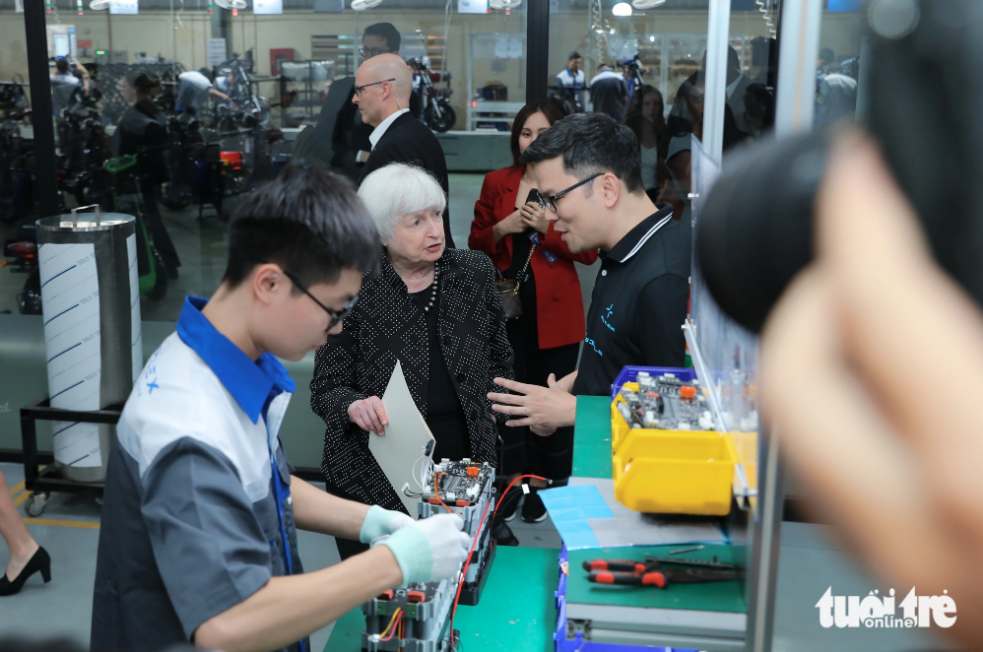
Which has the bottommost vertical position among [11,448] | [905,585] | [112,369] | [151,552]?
[11,448]

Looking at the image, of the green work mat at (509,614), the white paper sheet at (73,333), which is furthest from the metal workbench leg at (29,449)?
the green work mat at (509,614)

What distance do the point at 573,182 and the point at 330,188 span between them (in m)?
1.14

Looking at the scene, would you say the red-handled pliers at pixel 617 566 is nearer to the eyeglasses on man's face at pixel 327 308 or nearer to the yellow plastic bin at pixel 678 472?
the yellow plastic bin at pixel 678 472

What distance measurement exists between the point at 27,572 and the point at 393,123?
2384 mm

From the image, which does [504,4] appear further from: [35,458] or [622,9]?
[35,458]

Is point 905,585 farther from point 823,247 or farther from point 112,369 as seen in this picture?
point 112,369

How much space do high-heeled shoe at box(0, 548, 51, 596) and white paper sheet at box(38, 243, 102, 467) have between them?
2.10ft

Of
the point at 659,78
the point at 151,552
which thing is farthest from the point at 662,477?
the point at 659,78

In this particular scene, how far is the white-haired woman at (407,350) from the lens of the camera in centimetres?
252

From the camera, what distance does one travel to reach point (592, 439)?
6.54ft

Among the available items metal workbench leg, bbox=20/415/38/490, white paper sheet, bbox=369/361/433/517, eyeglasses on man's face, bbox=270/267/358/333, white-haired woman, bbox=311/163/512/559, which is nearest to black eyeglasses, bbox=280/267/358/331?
eyeglasses on man's face, bbox=270/267/358/333

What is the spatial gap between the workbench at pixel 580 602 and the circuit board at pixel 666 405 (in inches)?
7.4

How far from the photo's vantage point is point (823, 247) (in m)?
0.37

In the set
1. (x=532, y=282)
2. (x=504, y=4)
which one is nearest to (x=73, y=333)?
(x=532, y=282)
